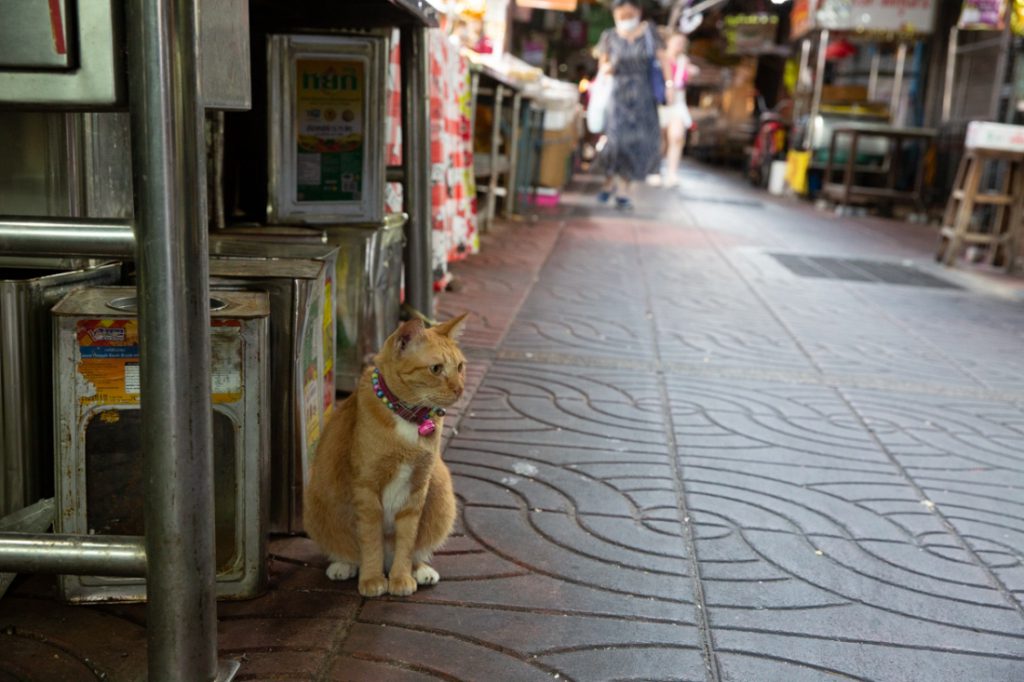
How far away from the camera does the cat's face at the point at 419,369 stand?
1.89 metres

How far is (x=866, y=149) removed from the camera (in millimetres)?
14812

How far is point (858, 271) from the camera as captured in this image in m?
7.71

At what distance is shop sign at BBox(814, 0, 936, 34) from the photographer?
45.4 feet

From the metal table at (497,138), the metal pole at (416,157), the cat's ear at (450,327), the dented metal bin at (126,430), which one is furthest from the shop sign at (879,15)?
the dented metal bin at (126,430)

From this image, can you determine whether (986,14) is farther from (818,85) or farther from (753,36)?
(753,36)

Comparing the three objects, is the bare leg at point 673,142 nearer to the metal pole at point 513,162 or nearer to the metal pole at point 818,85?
Result: the metal pole at point 818,85

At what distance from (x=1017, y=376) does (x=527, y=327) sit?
94.6 inches

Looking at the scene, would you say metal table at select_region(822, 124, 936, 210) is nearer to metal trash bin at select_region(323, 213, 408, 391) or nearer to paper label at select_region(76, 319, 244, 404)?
metal trash bin at select_region(323, 213, 408, 391)

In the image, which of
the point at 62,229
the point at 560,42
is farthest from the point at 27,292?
the point at 560,42

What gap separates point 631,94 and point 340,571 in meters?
9.93

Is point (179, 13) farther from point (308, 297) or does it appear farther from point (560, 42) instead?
point (560, 42)

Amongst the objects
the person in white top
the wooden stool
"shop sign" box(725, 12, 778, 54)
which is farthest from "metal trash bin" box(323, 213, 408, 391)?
"shop sign" box(725, 12, 778, 54)

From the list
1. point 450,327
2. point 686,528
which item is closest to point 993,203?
point 686,528

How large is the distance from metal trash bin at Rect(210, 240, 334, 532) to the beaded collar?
35 cm
